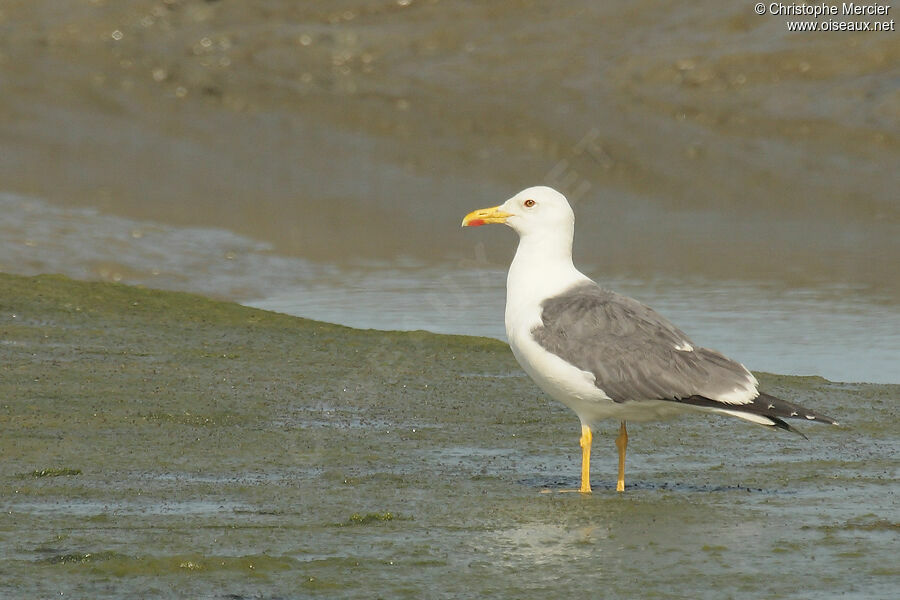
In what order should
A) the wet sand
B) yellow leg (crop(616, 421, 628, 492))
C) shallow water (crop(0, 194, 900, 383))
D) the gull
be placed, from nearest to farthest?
the wet sand, the gull, yellow leg (crop(616, 421, 628, 492)), shallow water (crop(0, 194, 900, 383))

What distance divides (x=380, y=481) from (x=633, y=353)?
4.58ft

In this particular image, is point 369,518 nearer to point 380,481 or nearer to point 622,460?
point 380,481

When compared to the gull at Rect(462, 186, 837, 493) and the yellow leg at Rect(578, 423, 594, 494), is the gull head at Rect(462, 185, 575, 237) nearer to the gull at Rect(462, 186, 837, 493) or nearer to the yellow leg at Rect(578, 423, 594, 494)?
the gull at Rect(462, 186, 837, 493)

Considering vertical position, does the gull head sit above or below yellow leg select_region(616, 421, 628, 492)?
above

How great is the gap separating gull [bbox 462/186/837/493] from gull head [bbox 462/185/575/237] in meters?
0.31

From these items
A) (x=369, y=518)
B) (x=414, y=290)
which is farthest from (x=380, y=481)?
(x=414, y=290)

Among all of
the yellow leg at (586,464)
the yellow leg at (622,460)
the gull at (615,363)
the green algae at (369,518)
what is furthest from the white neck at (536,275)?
the green algae at (369,518)

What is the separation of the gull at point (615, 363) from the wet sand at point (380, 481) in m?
0.39

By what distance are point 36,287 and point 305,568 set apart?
23.9 feet

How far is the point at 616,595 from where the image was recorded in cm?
575

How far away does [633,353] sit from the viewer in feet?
25.6

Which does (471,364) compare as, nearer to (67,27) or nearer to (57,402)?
(57,402)

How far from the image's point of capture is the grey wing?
301 inches

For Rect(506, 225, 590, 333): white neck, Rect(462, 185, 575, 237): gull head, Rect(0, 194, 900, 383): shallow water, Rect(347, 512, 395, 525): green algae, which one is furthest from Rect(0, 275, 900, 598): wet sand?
Rect(0, 194, 900, 383): shallow water
